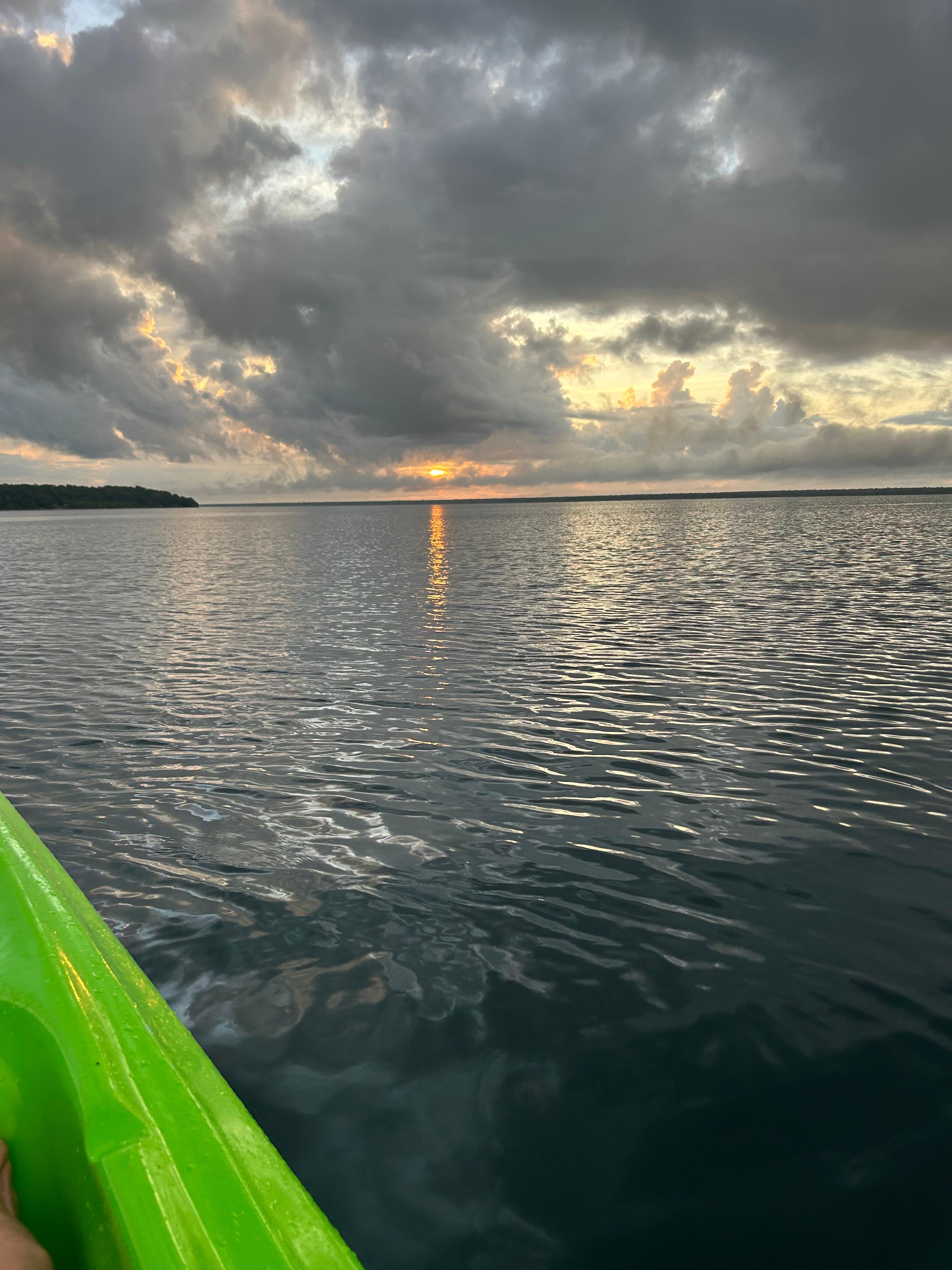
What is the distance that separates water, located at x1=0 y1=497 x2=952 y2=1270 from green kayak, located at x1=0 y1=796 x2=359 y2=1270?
4.16ft

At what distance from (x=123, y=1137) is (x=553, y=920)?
15.3 feet

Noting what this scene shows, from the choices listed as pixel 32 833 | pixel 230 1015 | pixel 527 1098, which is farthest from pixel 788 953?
pixel 32 833

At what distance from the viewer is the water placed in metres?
4.43

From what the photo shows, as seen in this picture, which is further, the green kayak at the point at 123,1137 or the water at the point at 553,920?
the water at the point at 553,920

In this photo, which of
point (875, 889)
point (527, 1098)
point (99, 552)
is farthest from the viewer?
point (99, 552)

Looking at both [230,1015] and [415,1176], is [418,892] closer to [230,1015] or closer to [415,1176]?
[230,1015]

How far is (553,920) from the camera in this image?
23.8ft

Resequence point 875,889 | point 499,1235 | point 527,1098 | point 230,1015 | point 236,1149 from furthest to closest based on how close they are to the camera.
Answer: point 875,889
point 230,1015
point 527,1098
point 499,1235
point 236,1149

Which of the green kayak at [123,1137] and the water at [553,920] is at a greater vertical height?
the green kayak at [123,1137]

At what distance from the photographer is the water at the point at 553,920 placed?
174 inches

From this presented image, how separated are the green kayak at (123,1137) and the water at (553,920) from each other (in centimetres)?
127

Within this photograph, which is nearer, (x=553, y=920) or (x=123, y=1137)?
(x=123, y=1137)

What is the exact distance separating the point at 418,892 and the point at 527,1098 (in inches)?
116

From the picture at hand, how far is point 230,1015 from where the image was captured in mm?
5906
